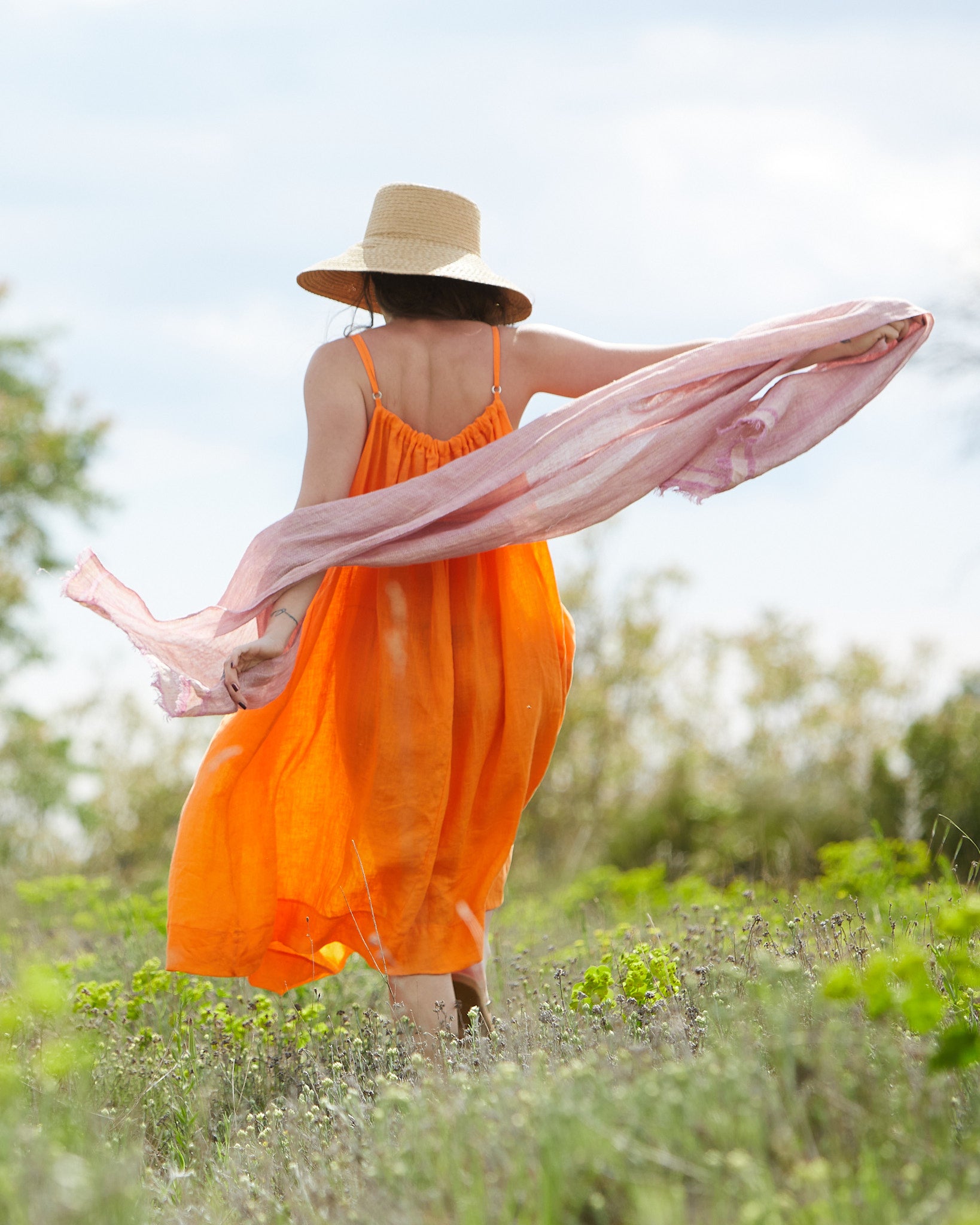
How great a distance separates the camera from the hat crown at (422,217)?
3045mm

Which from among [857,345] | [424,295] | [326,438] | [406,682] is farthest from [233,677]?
[857,345]

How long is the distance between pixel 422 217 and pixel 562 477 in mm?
808

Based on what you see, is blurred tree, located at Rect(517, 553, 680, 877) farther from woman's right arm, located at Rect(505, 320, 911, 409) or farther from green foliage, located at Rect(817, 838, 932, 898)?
woman's right arm, located at Rect(505, 320, 911, 409)

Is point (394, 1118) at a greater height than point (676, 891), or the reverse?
point (394, 1118)

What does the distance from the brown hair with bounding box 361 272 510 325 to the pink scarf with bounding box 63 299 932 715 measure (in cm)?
41

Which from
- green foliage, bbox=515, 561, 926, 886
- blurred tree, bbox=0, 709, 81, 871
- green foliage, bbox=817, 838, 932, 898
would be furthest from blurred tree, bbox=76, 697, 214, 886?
green foliage, bbox=817, 838, 932, 898

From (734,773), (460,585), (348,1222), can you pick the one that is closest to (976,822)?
(734,773)

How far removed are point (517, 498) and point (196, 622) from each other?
92 centimetres

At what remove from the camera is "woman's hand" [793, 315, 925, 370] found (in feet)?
10.1

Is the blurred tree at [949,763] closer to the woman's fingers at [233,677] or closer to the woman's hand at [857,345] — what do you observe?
the woman's hand at [857,345]

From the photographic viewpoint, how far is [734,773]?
11422mm

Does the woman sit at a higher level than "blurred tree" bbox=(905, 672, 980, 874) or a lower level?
higher

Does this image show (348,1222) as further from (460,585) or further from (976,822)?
(976,822)

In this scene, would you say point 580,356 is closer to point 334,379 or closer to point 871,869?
point 334,379
